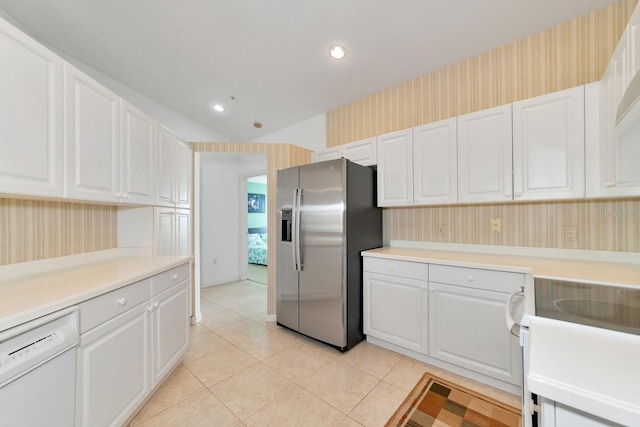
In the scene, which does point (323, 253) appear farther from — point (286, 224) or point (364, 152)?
point (364, 152)

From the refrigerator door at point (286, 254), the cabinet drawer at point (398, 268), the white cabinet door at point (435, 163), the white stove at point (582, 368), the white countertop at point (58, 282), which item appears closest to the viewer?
the white stove at point (582, 368)

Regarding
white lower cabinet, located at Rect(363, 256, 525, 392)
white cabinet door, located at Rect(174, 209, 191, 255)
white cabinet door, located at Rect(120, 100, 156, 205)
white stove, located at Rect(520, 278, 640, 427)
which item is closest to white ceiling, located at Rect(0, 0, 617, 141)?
white cabinet door, located at Rect(120, 100, 156, 205)

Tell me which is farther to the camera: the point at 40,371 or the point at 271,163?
the point at 271,163

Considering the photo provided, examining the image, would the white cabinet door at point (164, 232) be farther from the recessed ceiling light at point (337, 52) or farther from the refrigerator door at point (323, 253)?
the recessed ceiling light at point (337, 52)

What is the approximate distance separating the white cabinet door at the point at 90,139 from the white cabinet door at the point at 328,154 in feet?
6.67

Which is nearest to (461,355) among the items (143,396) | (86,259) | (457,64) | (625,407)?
(625,407)

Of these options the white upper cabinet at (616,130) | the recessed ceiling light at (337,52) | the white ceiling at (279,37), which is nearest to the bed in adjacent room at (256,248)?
the white ceiling at (279,37)

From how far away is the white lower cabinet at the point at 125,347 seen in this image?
120 centimetres

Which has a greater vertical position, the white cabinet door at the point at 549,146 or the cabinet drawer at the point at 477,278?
the white cabinet door at the point at 549,146

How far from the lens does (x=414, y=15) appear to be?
2000mm

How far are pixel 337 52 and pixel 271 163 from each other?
139cm

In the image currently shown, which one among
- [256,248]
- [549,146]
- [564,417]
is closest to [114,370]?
[564,417]

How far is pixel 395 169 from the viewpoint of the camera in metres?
2.57

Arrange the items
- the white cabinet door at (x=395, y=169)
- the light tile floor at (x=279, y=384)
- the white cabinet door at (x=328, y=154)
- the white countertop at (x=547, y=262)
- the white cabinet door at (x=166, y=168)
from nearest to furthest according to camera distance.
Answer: the white countertop at (x=547, y=262), the light tile floor at (x=279, y=384), the white cabinet door at (x=166, y=168), the white cabinet door at (x=395, y=169), the white cabinet door at (x=328, y=154)
